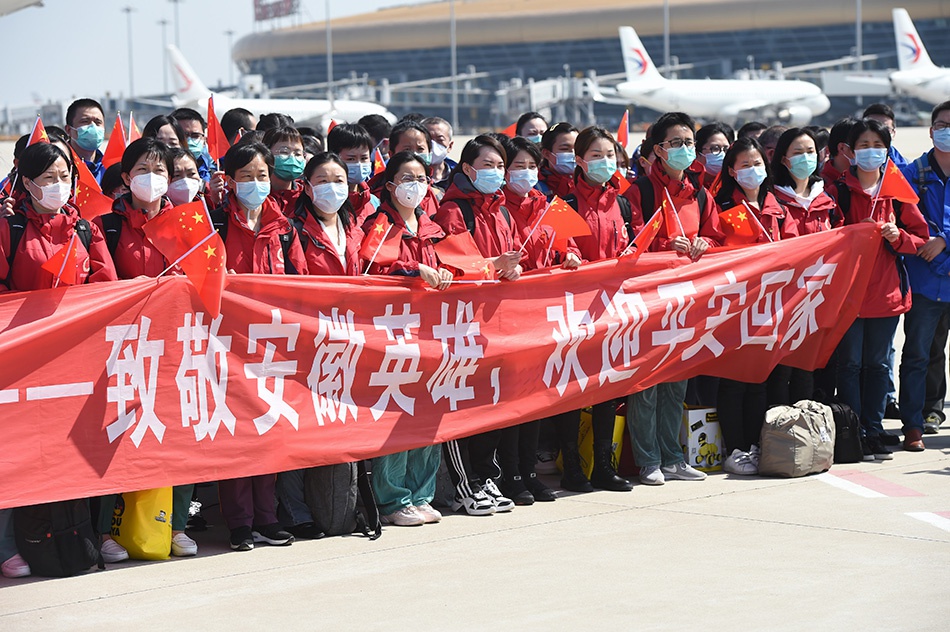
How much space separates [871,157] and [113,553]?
4857 millimetres

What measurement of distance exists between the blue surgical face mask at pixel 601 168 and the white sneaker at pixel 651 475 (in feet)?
5.31

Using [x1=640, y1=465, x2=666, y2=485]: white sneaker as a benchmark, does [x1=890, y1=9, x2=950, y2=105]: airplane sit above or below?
above

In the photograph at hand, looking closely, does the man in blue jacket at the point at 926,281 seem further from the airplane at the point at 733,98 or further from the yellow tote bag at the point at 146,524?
the airplane at the point at 733,98

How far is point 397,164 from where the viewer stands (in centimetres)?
652

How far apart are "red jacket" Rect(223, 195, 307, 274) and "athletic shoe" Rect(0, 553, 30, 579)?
1.59 meters

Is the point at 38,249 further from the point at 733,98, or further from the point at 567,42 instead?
the point at 567,42

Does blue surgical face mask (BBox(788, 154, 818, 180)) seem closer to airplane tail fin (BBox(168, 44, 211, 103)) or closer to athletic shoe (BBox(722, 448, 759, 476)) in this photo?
athletic shoe (BBox(722, 448, 759, 476))

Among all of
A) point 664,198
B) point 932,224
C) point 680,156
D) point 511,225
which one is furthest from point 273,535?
point 932,224

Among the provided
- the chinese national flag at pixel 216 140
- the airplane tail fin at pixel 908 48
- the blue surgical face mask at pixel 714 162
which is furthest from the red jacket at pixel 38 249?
the airplane tail fin at pixel 908 48

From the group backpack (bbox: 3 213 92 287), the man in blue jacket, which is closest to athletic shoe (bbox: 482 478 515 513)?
backpack (bbox: 3 213 92 287)

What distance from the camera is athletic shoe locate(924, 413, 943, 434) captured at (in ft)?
28.2

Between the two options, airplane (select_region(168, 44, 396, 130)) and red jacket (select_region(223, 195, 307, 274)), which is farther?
airplane (select_region(168, 44, 396, 130))

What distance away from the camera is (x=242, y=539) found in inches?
238

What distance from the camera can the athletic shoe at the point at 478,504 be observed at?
666cm
